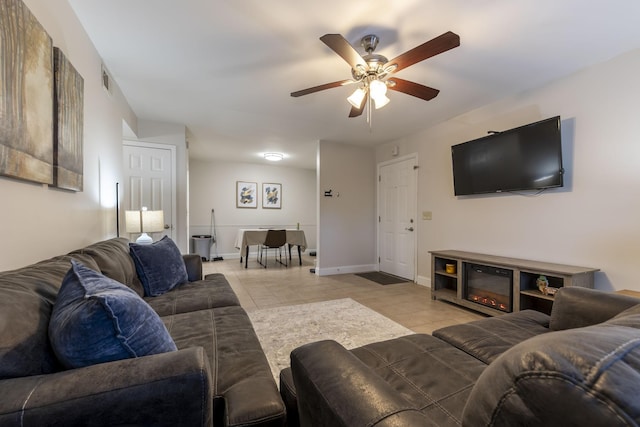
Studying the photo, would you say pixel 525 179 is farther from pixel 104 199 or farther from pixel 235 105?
pixel 104 199

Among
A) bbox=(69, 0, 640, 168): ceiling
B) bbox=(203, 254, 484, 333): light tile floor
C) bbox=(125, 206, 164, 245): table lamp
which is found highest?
bbox=(69, 0, 640, 168): ceiling

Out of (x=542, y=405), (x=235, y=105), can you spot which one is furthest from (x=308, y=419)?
(x=235, y=105)

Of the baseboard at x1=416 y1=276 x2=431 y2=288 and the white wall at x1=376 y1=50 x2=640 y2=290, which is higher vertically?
the white wall at x1=376 y1=50 x2=640 y2=290

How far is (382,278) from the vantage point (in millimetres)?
4699

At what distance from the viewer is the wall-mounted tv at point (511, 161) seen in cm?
261

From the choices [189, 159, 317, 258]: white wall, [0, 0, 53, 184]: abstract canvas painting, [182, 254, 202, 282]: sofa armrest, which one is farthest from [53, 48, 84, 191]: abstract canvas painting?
[189, 159, 317, 258]: white wall

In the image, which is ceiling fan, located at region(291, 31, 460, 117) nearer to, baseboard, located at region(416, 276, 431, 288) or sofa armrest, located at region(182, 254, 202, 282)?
sofa armrest, located at region(182, 254, 202, 282)

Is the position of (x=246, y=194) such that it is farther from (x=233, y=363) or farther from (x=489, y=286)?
(x=233, y=363)

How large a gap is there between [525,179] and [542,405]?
10.1 ft

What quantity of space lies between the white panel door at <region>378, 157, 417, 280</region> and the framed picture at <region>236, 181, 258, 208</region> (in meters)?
3.37

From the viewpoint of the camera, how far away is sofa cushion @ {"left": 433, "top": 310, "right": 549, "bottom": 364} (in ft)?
4.35

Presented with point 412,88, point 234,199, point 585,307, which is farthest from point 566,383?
point 234,199

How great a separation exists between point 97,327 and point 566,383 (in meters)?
1.04

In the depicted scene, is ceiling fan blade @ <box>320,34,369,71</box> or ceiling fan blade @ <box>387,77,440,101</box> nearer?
ceiling fan blade @ <box>320,34,369,71</box>
